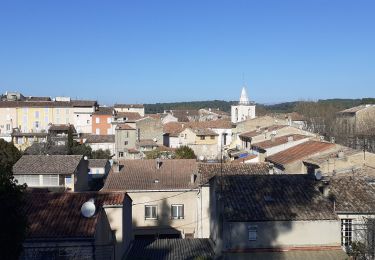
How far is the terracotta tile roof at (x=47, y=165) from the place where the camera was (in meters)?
35.1

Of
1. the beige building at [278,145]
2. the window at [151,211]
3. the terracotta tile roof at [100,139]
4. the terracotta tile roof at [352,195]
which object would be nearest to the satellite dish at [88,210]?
the terracotta tile roof at [352,195]

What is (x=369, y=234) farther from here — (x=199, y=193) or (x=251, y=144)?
(x=251, y=144)

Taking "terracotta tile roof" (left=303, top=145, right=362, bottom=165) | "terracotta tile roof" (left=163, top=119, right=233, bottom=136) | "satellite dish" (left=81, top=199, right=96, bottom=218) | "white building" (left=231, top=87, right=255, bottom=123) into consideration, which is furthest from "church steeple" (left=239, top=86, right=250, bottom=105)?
"satellite dish" (left=81, top=199, right=96, bottom=218)

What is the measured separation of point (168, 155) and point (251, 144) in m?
9.45

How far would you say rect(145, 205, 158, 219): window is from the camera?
1188 inches

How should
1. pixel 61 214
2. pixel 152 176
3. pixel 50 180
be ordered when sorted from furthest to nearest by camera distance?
pixel 50 180 < pixel 152 176 < pixel 61 214

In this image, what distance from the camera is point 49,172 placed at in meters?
35.2

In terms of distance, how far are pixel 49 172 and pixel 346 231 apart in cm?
2138

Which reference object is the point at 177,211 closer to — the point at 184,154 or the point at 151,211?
the point at 151,211

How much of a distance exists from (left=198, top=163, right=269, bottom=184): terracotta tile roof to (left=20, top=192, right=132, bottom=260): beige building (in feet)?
31.1

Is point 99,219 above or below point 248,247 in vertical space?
above

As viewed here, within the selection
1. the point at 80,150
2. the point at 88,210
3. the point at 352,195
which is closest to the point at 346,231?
the point at 352,195

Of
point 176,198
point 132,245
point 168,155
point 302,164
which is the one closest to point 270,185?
point 132,245

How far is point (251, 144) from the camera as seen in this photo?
51656 mm
